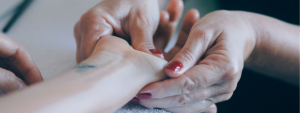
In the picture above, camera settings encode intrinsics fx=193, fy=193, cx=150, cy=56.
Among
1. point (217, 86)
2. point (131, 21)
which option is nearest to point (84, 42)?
point (131, 21)

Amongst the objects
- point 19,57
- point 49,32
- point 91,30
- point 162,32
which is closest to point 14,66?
point 19,57

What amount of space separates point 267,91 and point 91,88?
Answer: 2.41ft

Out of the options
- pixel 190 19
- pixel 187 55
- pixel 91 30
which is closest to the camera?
pixel 187 55

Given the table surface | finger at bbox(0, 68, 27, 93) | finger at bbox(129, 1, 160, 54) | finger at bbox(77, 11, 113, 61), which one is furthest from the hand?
the table surface

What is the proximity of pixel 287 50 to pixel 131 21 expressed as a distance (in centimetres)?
62

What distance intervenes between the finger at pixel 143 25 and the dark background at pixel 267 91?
1.60 feet

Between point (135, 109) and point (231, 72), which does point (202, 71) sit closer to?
point (231, 72)

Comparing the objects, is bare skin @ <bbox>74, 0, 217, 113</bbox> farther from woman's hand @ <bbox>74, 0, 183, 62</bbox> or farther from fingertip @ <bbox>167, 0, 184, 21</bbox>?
fingertip @ <bbox>167, 0, 184, 21</bbox>

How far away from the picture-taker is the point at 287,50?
76cm

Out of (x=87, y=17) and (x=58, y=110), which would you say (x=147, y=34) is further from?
(x=58, y=110)

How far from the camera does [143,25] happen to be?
0.69 meters

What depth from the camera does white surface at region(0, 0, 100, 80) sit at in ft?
2.64

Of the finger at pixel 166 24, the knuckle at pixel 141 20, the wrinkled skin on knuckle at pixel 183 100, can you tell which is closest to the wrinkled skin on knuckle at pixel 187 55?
the wrinkled skin on knuckle at pixel 183 100

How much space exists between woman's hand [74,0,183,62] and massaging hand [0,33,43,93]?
168mm
